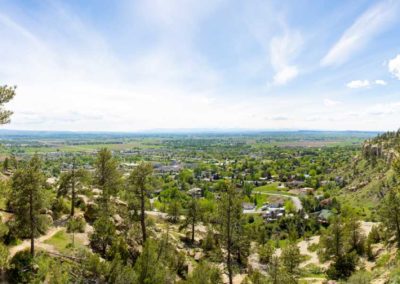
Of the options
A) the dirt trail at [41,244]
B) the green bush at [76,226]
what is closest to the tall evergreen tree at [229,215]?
the dirt trail at [41,244]

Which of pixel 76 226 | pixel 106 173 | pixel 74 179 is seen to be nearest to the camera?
pixel 76 226

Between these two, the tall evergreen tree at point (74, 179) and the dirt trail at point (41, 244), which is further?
the tall evergreen tree at point (74, 179)

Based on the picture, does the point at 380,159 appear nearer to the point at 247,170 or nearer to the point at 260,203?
the point at 260,203

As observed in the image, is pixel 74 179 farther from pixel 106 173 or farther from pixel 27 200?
pixel 27 200

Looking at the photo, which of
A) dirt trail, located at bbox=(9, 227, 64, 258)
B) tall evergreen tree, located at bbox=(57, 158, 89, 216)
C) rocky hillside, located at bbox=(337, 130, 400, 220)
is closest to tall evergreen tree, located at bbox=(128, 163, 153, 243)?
dirt trail, located at bbox=(9, 227, 64, 258)

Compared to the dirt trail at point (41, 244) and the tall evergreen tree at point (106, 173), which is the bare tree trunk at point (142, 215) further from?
the dirt trail at point (41, 244)

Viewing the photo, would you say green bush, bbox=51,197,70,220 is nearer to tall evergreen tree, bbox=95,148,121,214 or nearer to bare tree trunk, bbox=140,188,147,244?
tall evergreen tree, bbox=95,148,121,214

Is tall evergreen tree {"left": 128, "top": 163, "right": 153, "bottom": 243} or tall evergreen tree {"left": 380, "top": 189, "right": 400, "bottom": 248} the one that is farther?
tall evergreen tree {"left": 380, "top": 189, "right": 400, "bottom": 248}

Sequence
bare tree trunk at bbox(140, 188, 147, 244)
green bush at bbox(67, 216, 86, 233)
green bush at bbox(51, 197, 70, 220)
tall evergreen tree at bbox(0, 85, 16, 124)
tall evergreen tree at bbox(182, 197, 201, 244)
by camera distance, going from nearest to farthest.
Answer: tall evergreen tree at bbox(0, 85, 16, 124) → green bush at bbox(67, 216, 86, 233) → bare tree trunk at bbox(140, 188, 147, 244) → green bush at bbox(51, 197, 70, 220) → tall evergreen tree at bbox(182, 197, 201, 244)

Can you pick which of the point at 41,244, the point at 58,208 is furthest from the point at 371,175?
the point at 41,244

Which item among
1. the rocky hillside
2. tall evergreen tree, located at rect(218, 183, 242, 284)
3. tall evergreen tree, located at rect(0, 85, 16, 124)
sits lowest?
the rocky hillside

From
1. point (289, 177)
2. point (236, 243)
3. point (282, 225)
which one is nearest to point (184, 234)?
point (236, 243)
